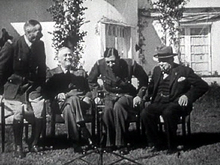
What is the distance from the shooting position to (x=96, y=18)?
9.97m

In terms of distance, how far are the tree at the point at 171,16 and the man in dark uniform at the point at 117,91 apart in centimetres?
633

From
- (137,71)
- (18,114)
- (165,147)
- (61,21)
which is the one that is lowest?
(165,147)

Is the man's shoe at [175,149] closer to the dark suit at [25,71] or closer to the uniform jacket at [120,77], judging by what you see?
the uniform jacket at [120,77]

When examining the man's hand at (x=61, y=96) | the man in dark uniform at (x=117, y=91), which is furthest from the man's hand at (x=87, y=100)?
the man's hand at (x=61, y=96)

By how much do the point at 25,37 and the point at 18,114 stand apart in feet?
2.91

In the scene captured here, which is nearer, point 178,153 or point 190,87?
point 178,153

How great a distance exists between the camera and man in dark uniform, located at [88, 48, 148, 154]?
4.90 m

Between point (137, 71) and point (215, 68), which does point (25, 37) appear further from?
point (215, 68)

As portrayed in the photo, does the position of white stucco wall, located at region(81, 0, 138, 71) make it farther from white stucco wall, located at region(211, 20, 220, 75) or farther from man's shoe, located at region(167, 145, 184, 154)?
man's shoe, located at region(167, 145, 184, 154)

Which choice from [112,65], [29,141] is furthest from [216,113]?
[29,141]

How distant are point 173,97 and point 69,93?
1.25m

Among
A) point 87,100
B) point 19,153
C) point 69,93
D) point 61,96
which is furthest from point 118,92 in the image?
point 19,153

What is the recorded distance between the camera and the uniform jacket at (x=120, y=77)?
5.13m

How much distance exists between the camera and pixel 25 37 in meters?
4.86
